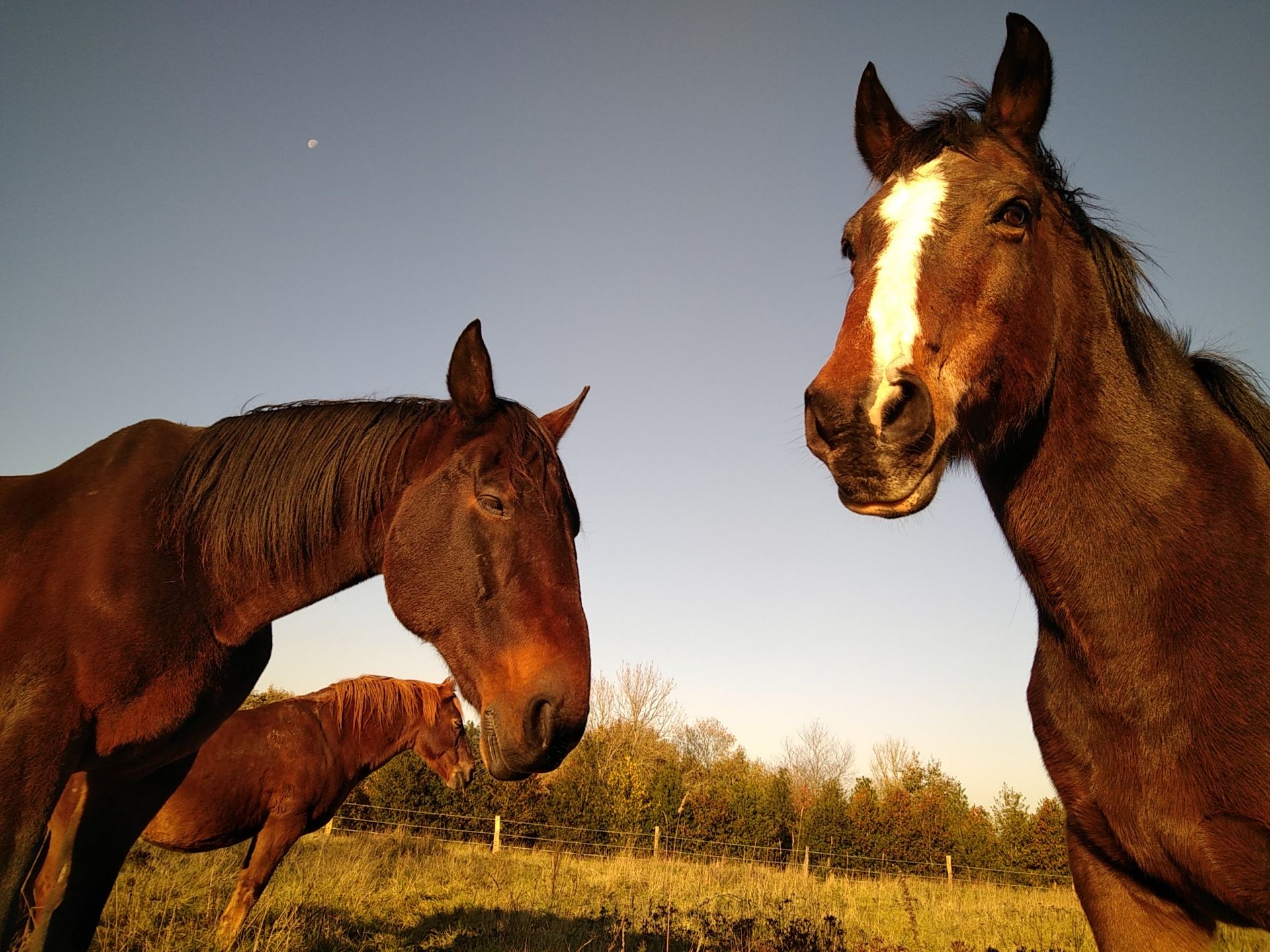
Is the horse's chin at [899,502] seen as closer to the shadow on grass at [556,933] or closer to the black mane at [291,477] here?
the black mane at [291,477]

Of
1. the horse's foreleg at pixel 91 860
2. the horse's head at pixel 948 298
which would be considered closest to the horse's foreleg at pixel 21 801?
the horse's foreleg at pixel 91 860

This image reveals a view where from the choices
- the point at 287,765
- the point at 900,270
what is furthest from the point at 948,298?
the point at 287,765

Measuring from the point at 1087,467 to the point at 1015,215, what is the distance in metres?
0.86

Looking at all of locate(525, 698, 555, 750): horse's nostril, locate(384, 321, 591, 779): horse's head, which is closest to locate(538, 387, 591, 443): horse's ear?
locate(384, 321, 591, 779): horse's head

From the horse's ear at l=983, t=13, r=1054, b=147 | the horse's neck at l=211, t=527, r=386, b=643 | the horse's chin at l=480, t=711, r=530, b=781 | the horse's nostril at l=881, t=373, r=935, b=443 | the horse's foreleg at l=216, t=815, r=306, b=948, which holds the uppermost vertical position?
the horse's ear at l=983, t=13, r=1054, b=147

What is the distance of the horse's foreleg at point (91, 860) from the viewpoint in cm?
308

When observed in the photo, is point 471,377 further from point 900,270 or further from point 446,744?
point 446,744

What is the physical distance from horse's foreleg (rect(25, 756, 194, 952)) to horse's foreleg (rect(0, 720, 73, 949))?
2.00 feet

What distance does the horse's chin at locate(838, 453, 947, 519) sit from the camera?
1856 mm

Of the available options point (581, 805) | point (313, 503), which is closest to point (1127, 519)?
point (313, 503)

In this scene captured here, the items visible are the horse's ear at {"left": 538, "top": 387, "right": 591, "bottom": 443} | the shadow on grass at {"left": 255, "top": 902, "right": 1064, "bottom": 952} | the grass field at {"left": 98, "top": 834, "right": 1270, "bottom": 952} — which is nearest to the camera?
the horse's ear at {"left": 538, "top": 387, "right": 591, "bottom": 443}

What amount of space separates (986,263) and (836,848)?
27275mm

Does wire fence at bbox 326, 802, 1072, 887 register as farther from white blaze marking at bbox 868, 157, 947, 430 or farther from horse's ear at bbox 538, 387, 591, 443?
white blaze marking at bbox 868, 157, 947, 430

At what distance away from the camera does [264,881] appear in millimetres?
7066
